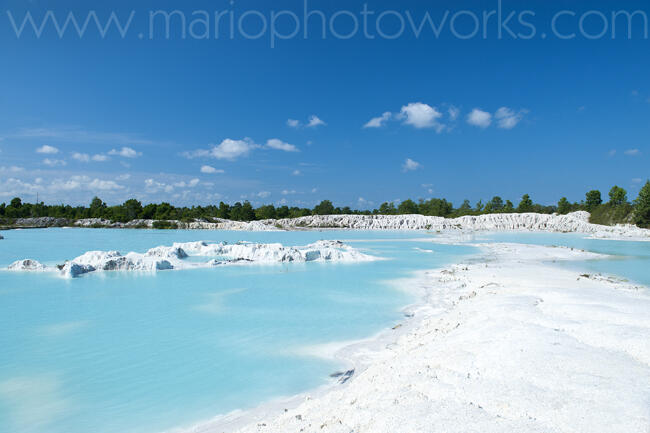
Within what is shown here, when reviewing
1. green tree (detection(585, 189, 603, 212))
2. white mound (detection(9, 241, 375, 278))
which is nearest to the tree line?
green tree (detection(585, 189, 603, 212))

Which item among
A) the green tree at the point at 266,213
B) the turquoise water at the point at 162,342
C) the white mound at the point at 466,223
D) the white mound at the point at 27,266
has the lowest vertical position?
the turquoise water at the point at 162,342

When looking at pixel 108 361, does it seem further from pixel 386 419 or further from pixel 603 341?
pixel 603 341

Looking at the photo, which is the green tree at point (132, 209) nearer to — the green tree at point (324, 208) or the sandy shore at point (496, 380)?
the green tree at point (324, 208)

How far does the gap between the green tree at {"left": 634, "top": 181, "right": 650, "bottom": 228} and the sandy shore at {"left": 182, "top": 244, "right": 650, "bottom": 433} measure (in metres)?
69.0

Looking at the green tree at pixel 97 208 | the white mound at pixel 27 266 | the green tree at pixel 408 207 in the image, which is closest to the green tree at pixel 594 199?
the green tree at pixel 408 207

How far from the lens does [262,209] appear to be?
114562 millimetres

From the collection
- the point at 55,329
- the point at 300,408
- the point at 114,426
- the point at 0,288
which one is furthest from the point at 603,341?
the point at 0,288

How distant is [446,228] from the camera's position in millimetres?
83500

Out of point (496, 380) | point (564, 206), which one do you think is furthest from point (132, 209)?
point (564, 206)

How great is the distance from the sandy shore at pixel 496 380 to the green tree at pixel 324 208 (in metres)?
109

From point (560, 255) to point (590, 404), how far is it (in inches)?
1069

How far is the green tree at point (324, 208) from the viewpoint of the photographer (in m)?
119

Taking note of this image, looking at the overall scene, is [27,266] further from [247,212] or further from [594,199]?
[594,199]

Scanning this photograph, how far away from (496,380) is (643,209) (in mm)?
76422
